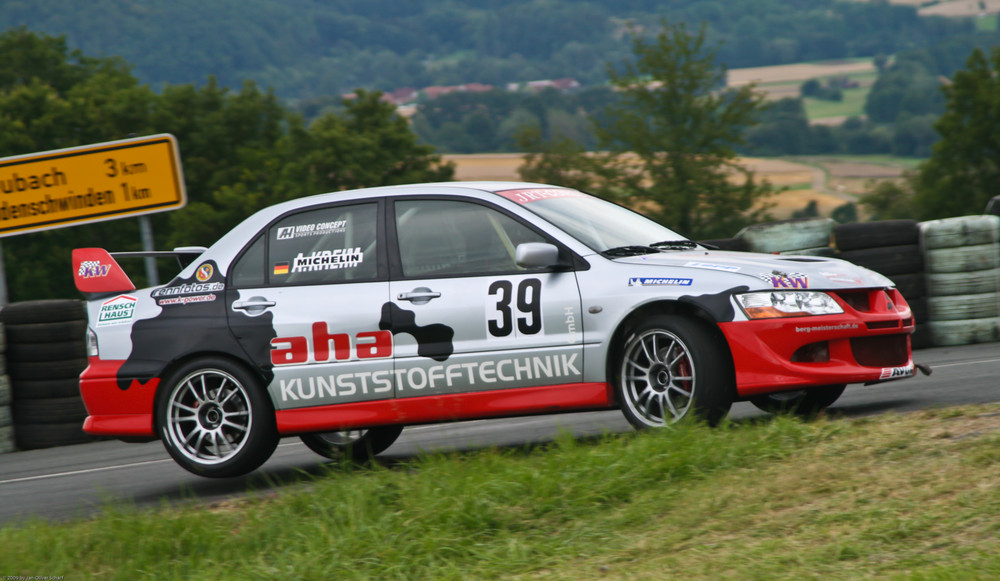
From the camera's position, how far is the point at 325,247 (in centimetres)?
687

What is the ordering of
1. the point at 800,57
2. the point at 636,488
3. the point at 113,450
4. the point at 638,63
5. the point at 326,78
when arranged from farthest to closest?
the point at 326,78 → the point at 800,57 → the point at 638,63 → the point at 113,450 → the point at 636,488

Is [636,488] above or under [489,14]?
under

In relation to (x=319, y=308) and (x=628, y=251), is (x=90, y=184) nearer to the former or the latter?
(x=319, y=308)

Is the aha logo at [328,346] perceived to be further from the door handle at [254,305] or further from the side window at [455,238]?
the side window at [455,238]

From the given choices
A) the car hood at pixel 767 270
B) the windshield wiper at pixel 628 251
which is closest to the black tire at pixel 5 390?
the windshield wiper at pixel 628 251

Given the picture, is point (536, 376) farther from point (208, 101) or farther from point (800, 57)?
point (800, 57)

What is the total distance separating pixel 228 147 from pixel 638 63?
71.0 ft

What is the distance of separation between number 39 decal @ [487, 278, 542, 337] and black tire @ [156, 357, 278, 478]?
155 cm

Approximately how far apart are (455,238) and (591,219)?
2.92 ft

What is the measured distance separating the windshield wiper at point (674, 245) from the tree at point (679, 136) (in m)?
34.7

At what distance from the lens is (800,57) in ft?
410

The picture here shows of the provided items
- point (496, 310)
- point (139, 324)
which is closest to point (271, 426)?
point (139, 324)

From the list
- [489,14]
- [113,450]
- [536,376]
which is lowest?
[113,450]

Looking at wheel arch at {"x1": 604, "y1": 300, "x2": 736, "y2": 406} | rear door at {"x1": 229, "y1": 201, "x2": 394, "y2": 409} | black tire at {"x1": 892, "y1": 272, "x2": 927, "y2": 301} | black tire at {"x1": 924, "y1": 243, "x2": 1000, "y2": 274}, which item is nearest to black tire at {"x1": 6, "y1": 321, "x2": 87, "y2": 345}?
rear door at {"x1": 229, "y1": 201, "x2": 394, "y2": 409}
